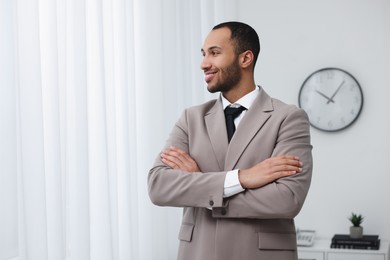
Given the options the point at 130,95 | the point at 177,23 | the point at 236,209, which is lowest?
the point at 236,209

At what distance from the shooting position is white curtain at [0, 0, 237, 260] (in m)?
2.30

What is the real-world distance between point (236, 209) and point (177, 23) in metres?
1.98

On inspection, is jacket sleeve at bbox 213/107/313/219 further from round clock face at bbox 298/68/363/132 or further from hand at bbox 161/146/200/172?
round clock face at bbox 298/68/363/132

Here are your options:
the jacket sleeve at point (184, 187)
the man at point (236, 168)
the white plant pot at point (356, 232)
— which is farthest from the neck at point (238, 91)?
the white plant pot at point (356, 232)

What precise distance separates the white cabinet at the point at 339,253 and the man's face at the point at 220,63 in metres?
2.50

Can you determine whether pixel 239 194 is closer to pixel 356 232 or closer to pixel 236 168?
pixel 236 168

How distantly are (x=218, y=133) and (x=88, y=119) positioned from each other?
823 mm

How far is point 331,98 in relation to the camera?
489 cm

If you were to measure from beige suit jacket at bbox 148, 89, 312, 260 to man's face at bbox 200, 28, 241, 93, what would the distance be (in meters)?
0.11

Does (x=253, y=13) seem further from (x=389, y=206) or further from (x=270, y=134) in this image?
(x=270, y=134)

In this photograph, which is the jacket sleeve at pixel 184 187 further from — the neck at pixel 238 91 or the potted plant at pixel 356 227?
the potted plant at pixel 356 227

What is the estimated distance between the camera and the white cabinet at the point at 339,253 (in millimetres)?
4332

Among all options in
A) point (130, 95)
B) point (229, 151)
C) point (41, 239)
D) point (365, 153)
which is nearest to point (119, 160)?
point (130, 95)

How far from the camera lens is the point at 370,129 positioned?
188 inches
